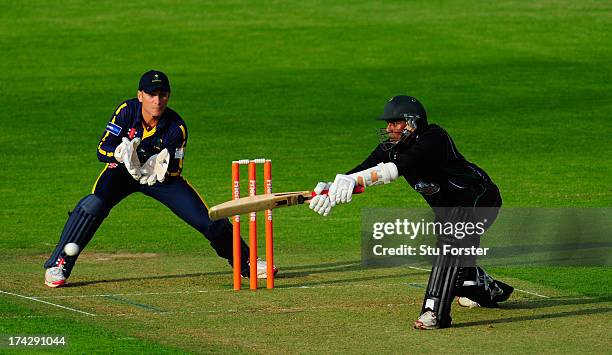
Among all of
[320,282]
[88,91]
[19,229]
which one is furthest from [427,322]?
[88,91]

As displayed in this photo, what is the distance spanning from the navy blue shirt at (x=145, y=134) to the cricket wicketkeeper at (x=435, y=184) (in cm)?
218

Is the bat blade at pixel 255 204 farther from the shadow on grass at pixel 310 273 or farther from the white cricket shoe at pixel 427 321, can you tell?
the shadow on grass at pixel 310 273

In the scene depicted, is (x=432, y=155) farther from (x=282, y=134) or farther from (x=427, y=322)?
(x=282, y=134)

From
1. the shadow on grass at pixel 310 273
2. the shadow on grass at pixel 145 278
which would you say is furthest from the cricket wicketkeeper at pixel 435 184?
the shadow on grass at pixel 145 278

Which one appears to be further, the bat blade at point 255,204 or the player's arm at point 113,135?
the player's arm at point 113,135

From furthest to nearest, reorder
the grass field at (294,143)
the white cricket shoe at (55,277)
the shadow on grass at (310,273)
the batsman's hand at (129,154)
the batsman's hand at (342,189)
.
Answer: the shadow on grass at (310,273) < the white cricket shoe at (55,277) < the batsman's hand at (129,154) < the grass field at (294,143) < the batsman's hand at (342,189)

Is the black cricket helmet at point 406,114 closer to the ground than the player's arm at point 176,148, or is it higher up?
higher up

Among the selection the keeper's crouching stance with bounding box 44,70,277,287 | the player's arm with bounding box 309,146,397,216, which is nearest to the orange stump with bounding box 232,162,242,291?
the keeper's crouching stance with bounding box 44,70,277,287

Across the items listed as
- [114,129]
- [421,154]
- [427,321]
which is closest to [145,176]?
[114,129]

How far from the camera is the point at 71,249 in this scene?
11.5 metres

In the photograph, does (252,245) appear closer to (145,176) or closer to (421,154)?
(145,176)

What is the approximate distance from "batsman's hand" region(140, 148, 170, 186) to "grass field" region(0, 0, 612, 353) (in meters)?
0.92

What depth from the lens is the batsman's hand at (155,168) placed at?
1148 centimetres

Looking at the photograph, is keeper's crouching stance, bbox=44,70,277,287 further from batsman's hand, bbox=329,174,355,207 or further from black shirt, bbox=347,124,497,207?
batsman's hand, bbox=329,174,355,207
